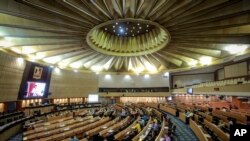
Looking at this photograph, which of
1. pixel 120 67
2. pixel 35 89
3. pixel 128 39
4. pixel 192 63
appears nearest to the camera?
pixel 35 89

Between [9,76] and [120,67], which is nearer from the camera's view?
[9,76]

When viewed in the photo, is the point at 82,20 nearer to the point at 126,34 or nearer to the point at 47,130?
the point at 47,130

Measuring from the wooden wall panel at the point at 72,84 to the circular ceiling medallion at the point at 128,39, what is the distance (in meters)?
8.53

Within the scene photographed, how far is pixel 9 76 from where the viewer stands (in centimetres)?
1636

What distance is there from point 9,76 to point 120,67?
62.9 feet

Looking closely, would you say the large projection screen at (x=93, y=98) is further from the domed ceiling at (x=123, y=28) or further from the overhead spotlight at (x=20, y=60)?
the overhead spotlight at (x=20, y=60)

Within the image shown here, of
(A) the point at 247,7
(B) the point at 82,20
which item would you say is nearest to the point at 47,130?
(B) the point at 82,20

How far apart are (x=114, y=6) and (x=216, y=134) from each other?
10.3 m

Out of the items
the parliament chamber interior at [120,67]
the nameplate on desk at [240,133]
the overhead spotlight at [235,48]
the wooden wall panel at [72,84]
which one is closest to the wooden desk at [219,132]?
the parliament chamber interior at [120,67]

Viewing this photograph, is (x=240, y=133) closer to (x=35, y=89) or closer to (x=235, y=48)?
(x=235, y=48)

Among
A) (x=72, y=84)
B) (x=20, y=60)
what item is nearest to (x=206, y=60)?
(x=72, y=84)

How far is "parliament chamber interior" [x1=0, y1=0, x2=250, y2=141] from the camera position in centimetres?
1131

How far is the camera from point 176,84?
35.3 meters

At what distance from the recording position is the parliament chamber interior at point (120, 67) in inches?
445
